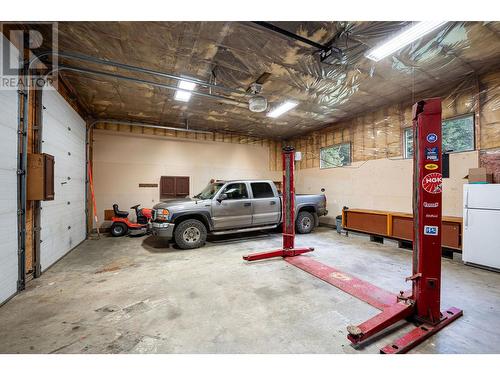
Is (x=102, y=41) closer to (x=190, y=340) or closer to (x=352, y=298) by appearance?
(x=190, y=340)

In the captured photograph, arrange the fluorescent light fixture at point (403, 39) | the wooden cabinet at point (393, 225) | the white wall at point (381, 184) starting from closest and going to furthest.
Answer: the fluorescent light fixture at point (403, 39)
the wooden cabinet at point (393, 225)
the white wall at point (381, 184)

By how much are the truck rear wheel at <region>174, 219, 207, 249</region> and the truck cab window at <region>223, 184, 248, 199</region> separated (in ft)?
3.60

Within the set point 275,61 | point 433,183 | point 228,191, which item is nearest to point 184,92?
point 275,61

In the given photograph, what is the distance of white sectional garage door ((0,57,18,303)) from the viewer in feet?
9.22

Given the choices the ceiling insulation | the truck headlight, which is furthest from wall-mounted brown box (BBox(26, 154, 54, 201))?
the truck headlight

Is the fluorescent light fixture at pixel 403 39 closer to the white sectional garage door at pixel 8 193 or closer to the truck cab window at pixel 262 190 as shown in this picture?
the truck cab window at pixel 262 190

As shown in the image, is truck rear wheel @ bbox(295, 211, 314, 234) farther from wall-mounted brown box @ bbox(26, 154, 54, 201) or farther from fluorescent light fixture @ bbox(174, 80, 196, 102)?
wall-mounted brown box @ bbox(26, 154, 54, 201)

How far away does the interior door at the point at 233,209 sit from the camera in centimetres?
565

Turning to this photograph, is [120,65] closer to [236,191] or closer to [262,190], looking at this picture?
[236,191]

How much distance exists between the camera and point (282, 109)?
648 cm

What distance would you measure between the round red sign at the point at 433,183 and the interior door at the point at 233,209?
13.9 ft

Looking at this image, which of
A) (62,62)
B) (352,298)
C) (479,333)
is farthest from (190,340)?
(62,62)

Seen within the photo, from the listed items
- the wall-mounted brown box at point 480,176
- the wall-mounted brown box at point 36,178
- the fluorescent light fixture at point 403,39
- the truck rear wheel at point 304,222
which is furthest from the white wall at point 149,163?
the wall-mounted brown box at point 480,176

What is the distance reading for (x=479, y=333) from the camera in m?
2.15
